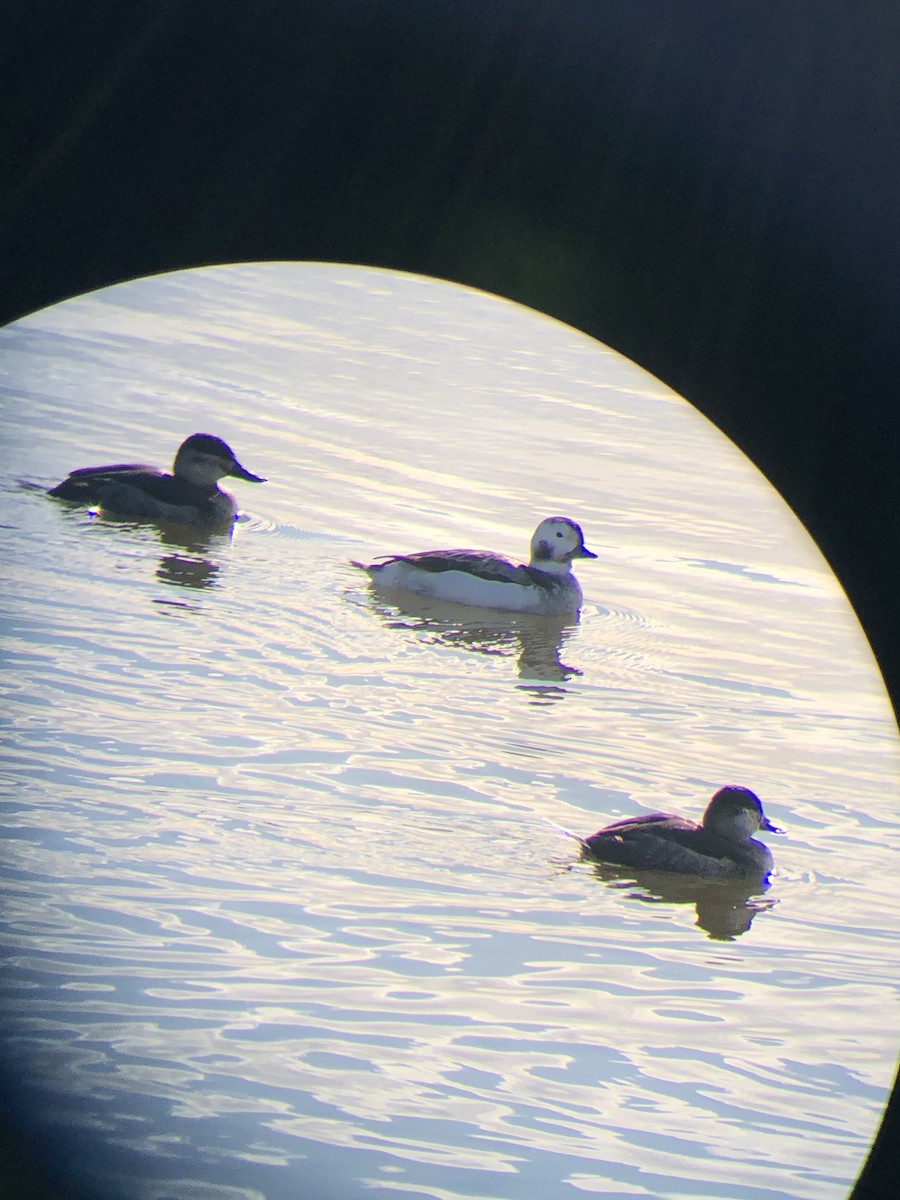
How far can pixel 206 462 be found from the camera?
6.55m

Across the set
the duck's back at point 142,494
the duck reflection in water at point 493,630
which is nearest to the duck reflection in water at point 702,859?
the duck reflection in water at point 493,630

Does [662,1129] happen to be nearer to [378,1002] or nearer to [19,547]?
[378,1002]

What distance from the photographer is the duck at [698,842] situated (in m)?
3.68

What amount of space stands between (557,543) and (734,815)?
2.52 metres

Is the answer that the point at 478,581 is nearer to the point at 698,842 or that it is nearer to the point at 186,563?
the point at 186,563

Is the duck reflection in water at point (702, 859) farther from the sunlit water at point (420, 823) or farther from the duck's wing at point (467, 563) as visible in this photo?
the duck's wing at point (467, 563)

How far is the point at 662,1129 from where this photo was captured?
2428 millimetres

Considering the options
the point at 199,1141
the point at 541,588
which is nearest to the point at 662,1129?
the point at 199,1141

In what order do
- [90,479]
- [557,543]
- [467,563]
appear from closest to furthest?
[467,563] → [90,479] → [557,543]

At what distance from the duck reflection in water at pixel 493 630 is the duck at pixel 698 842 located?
1353 mm

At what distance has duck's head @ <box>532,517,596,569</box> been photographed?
6.23 meters

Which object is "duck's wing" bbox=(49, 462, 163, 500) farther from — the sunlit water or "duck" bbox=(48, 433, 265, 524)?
the sunlit water

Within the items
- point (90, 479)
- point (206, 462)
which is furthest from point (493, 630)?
point (90, 479)

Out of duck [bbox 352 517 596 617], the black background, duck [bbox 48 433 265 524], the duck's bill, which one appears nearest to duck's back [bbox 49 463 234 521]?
duck [bbox 48 433 265 524]
